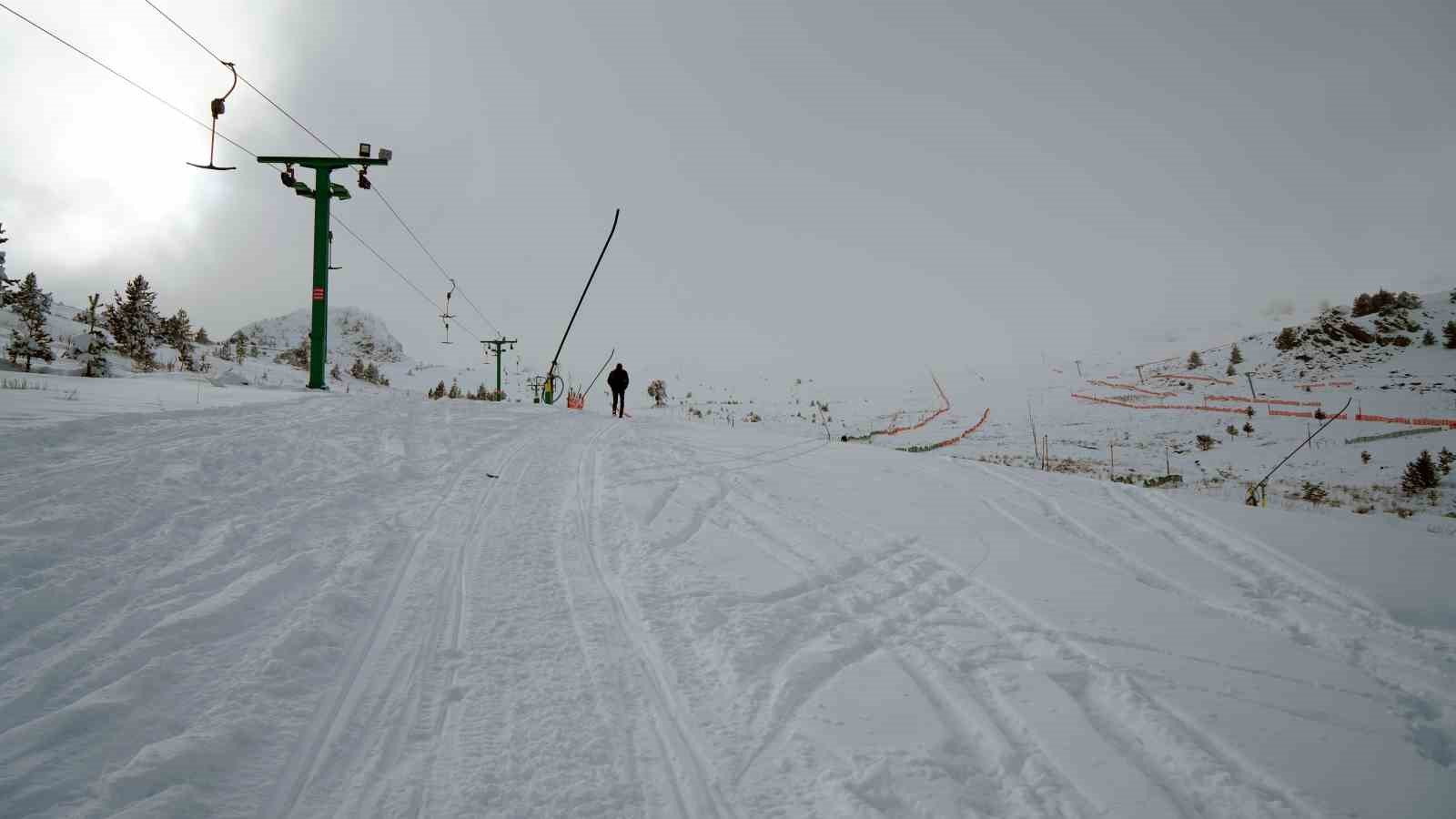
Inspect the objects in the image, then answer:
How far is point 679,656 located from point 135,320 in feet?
73.4

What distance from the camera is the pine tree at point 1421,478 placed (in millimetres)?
9016

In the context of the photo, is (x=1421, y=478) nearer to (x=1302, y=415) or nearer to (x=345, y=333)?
(x=1302, y=415)

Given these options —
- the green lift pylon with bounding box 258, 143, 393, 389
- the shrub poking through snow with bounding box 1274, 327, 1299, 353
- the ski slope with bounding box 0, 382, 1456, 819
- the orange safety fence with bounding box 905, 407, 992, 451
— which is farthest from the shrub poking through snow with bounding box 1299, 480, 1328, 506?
the green lift pylon with bounding box 258, 143, 393, 389

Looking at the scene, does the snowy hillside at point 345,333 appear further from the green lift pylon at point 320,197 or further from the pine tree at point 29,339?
the pine tree at point 29,339

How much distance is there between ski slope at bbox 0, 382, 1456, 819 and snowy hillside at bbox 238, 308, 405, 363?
6027 cm

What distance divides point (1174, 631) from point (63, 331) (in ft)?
91.1

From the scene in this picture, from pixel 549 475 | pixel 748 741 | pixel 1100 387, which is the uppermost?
pixel 1100 387

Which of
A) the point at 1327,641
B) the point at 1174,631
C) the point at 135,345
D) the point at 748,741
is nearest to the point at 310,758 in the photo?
the point at 748,741

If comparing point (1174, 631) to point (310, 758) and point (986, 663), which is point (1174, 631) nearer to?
point (986, 663)

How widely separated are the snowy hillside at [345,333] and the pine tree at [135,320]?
136ft

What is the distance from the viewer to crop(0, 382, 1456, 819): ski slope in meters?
2.03

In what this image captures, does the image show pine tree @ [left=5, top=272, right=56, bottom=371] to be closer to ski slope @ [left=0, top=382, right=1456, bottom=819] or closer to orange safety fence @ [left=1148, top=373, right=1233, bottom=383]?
ski slope @ [left=0, top=382, right=1456, bottom=819]

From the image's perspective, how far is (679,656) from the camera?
296 cm

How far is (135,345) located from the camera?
1620cm
